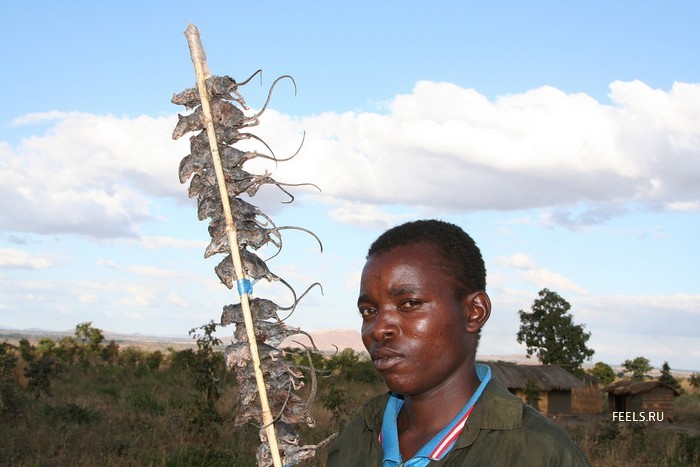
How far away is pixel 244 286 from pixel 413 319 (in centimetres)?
46

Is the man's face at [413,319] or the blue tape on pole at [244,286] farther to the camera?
the man's face at [413,319]

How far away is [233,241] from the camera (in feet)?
5.89

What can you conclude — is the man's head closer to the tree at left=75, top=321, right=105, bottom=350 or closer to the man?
the man

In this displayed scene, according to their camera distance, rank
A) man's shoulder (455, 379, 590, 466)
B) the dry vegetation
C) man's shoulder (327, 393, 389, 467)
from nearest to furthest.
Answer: man's shoulder (455, 379, 590, 466) → man's shoulder (327, 393, 389, 467) → the dry vegetation

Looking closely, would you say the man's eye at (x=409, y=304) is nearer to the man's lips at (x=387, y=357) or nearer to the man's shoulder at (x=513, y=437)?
the man's lips at (x=387, y=357)

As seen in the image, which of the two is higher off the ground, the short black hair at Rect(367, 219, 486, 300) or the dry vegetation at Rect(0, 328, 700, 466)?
the short black hair at Rect(367, 219, 486, 300)

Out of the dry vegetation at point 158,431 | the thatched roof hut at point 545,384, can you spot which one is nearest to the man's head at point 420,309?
the dry vegetation at point 158,431

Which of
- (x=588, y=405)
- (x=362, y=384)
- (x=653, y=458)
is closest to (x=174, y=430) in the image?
(x=653, y=458)

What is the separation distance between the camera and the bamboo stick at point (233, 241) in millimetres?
1775

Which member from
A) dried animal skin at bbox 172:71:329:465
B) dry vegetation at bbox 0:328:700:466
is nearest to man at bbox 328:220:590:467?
dried animal skin at bbox 172:71:329:465

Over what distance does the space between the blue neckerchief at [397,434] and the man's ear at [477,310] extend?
156mm

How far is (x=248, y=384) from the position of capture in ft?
6.00

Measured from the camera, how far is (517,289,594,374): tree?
33.0 metres

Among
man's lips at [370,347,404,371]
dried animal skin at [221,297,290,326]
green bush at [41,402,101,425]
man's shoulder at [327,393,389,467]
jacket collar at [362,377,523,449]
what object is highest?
dried animal skin at [221,297,290,326]
